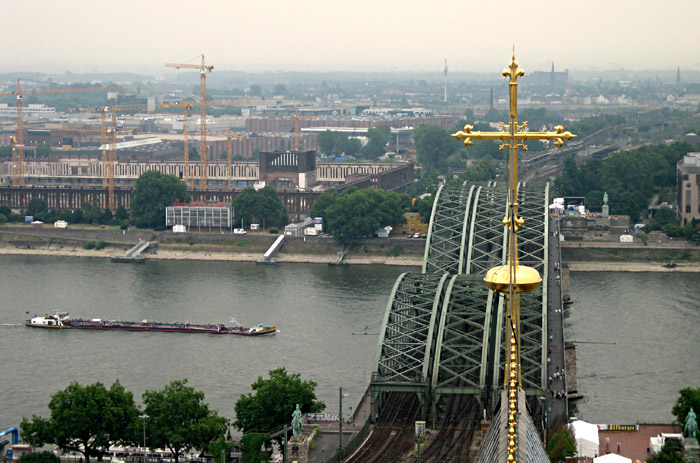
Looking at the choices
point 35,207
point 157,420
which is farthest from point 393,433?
point 35,207

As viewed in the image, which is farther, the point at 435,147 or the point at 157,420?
the point at 435,147

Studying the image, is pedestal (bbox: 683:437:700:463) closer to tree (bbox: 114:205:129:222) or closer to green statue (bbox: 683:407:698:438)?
green statue (bbox: 683:407:698:438)

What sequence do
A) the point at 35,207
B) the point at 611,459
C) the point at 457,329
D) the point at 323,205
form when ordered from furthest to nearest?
the point at 35,207 → the point at 323,205 → the point at 457,329 → the point at 611,459

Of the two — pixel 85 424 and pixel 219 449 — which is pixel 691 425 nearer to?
pixel 219 449

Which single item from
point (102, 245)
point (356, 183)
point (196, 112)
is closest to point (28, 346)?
point (102, 245)

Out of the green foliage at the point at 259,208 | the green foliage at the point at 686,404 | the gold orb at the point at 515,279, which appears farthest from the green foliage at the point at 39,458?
the green foliage at the point at 259,208

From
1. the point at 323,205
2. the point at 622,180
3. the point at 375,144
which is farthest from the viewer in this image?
the point at 375,144
